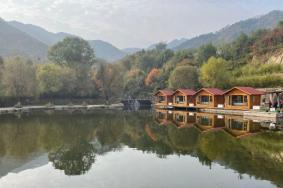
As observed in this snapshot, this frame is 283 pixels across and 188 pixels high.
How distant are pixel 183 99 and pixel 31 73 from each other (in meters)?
27.7

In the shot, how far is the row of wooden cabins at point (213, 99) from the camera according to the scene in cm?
4053

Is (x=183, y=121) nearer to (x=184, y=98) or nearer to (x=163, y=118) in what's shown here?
(x=163, y=118)

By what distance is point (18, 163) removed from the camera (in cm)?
1650

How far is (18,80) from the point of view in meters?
59.7

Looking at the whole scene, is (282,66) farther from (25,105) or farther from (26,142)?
(26,142)

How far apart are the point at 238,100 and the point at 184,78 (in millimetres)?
21245

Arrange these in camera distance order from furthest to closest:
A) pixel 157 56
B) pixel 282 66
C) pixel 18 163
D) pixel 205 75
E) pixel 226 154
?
pixel 157 56 → pixel 282 66 → pixel 205 75 → pixel 226 154 → pixel 18 163

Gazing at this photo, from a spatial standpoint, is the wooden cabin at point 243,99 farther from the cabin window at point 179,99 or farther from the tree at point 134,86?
the tree at point 134,86

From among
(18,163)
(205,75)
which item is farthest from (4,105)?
(18,163)

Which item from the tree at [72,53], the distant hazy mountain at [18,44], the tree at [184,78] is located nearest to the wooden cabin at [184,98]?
the tree at [184,78]

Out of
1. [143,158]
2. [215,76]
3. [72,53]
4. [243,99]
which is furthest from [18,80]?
[143,158]

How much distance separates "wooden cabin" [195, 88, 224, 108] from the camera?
46.1 meters

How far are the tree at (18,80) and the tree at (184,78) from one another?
992 inches

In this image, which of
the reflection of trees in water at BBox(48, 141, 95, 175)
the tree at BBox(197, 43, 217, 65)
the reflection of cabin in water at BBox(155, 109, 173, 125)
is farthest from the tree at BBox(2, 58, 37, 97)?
the reflection of trees in water at BBox(48, 141, 95, 175)
